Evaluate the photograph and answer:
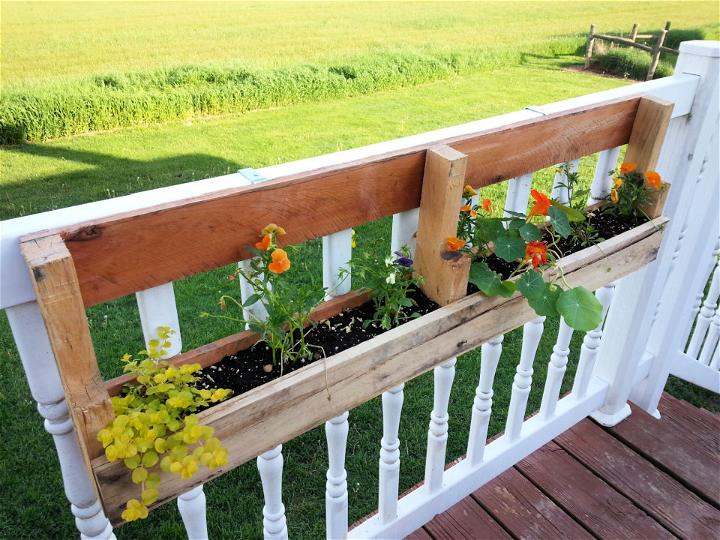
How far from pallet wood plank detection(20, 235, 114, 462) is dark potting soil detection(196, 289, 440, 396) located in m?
0.20

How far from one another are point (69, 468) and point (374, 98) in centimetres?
903

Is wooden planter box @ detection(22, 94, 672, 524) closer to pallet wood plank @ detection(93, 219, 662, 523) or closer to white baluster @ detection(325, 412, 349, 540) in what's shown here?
pallet wood plank @ detection(93, 219, 662, 523)

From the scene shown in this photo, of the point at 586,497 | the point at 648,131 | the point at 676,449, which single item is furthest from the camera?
the point at 676,449

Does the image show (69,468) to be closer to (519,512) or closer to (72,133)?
(519,512)

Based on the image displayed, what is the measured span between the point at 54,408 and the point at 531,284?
2.98 ft

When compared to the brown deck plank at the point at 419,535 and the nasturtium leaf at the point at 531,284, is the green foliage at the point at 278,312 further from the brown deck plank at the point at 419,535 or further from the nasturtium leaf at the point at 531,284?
the brown deck plank at the point at 419,535

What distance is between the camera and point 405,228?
4.06ft

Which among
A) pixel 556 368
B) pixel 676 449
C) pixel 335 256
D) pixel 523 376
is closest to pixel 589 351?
pixel 556 368

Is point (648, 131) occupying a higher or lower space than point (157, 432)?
higher

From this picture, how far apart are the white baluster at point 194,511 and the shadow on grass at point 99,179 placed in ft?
13.9

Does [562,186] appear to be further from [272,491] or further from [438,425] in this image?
[272,491]

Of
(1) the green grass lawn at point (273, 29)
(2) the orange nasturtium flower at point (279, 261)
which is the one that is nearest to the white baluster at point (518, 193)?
(2) the orange nasturtium flower at point (279, 261)

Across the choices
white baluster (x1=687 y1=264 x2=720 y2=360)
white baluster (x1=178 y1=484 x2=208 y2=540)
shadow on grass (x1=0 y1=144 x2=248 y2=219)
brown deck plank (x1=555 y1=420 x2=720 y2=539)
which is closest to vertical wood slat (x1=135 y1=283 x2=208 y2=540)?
white baluster (x1=178 y1=484 x2=208 y2=540)

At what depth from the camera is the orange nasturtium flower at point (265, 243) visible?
947 mm
